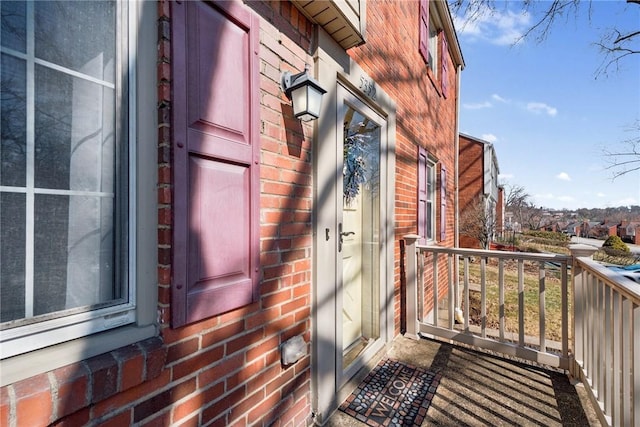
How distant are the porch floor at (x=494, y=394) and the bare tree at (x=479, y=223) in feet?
30.7

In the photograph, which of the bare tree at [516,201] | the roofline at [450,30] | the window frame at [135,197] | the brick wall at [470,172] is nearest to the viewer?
the window frame at [135,197]

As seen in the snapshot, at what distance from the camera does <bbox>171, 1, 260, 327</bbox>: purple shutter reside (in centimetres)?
108

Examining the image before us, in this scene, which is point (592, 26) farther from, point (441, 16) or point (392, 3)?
point (392, 3)

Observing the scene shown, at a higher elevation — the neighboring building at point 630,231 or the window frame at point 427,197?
the window frame at point 427,197

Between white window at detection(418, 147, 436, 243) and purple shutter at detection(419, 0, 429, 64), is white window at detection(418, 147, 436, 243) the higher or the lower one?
the lower one

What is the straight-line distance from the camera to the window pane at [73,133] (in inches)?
33.4

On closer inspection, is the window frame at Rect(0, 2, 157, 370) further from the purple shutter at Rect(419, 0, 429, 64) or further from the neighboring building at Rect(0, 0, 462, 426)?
the purple shutter at Rect(419, 0, 429, 64)

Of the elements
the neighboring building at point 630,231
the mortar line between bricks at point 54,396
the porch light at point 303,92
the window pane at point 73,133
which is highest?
the porch light at point 303,92

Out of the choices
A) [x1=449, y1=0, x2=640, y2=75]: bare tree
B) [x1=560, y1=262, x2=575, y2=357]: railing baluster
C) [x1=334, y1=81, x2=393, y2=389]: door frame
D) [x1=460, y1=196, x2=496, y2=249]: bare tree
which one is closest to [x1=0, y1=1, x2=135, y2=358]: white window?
[x1=334, y1=81, x2=393, y2=389]: door frame

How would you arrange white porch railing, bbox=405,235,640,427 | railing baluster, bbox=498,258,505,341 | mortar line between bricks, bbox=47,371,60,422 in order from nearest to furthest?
mortar line between bricks, bbox=47,371,60,422
white porch railing, bbox=405,235,640,427
railing baluster, bbox=498,258,505,341

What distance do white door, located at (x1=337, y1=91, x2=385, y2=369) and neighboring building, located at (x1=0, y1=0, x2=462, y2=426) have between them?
37 cm

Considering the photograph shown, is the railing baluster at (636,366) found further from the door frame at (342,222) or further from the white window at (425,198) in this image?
the white window at (425,198)

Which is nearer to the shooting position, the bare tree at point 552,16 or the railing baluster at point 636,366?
the railing baluster at point 636,366

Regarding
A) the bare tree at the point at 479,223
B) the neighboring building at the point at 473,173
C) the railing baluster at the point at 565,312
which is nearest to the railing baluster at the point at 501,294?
the railing baluster at the point at 565,312
